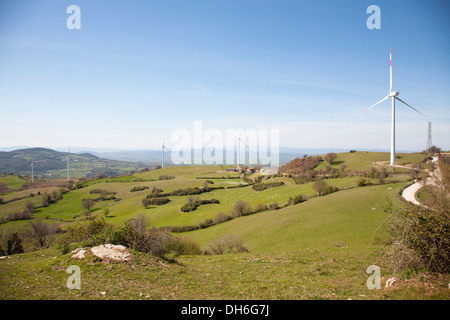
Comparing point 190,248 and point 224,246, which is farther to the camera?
point 224,246

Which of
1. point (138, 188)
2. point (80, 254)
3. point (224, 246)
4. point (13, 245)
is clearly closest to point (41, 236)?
point (13, 245)

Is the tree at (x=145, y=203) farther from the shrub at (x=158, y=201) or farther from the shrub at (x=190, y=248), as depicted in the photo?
the shrub at (x=190, y=248)

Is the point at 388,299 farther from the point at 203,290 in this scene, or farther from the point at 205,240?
the point at 205,240

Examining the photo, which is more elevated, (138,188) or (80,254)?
(80,254)

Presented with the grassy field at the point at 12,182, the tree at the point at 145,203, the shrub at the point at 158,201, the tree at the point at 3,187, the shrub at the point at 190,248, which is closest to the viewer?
the shrub at the point at 190,248

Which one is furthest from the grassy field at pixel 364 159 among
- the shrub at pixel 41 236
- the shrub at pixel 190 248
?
the shrub at pixel 41 236

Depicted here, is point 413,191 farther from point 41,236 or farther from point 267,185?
point 41,236

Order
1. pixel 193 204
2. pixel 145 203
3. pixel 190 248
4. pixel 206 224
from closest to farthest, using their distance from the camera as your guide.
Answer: pixel 190 248 → pixel 206 224 → pixel 193 204 → pixel 145 203

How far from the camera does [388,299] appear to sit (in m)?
7.48

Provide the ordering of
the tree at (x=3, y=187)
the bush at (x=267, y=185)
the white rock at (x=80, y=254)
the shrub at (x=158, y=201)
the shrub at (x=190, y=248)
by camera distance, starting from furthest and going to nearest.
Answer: the tree at (x=3, y=187), the bush at (x=267, y=185), the shrub at (x=158, y=201), the shrub at (x=190, y=248), the white rock at (x=80, y=254)

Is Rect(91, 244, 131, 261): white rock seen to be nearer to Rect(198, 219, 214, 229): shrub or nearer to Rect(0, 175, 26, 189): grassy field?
Rect(198, 219, 214, 229): shrub

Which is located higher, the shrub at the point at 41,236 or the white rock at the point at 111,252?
the white rock at the point at 111,252

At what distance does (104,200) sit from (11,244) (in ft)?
211

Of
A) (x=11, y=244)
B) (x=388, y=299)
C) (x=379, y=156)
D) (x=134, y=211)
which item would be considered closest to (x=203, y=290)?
(x=388, y=299)
